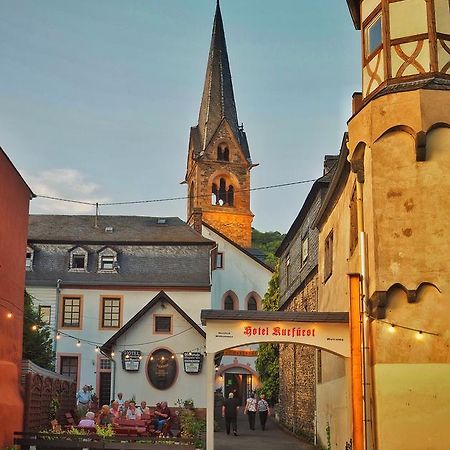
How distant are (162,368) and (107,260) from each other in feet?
33.8

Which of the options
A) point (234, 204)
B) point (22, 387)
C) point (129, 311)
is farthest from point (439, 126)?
point (234, 204)

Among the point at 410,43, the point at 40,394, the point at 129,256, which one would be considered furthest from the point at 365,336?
the point at 129,256

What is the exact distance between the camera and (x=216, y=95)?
67.9 meters

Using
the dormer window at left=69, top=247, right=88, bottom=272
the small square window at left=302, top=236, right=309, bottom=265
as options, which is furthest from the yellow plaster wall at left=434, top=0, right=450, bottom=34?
the dormer window at left=69, top=247, right=88, bottom=272

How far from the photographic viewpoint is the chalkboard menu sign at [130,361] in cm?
3025

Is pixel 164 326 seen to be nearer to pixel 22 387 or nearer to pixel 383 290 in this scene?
pixel 22 387

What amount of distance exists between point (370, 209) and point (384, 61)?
8.75 ft

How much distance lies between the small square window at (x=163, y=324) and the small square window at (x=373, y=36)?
759 inches

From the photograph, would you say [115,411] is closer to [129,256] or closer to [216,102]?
[129,256]

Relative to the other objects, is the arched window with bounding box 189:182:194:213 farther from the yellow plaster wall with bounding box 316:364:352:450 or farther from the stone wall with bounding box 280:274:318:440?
the yellow plaster wall with bounding box 316:364:352:450

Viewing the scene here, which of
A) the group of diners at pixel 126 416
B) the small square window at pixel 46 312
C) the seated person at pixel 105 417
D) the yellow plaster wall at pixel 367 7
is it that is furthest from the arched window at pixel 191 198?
the yellow plaster wall at pixel 367 7

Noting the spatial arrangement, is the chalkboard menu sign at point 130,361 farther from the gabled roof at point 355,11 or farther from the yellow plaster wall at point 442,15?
the yellow plaster wall at point 442,15

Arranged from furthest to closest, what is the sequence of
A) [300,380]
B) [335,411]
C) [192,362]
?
1. [192,362]
2. [300,380]
3. [335,411]

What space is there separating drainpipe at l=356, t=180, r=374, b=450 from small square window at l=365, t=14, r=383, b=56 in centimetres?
248
